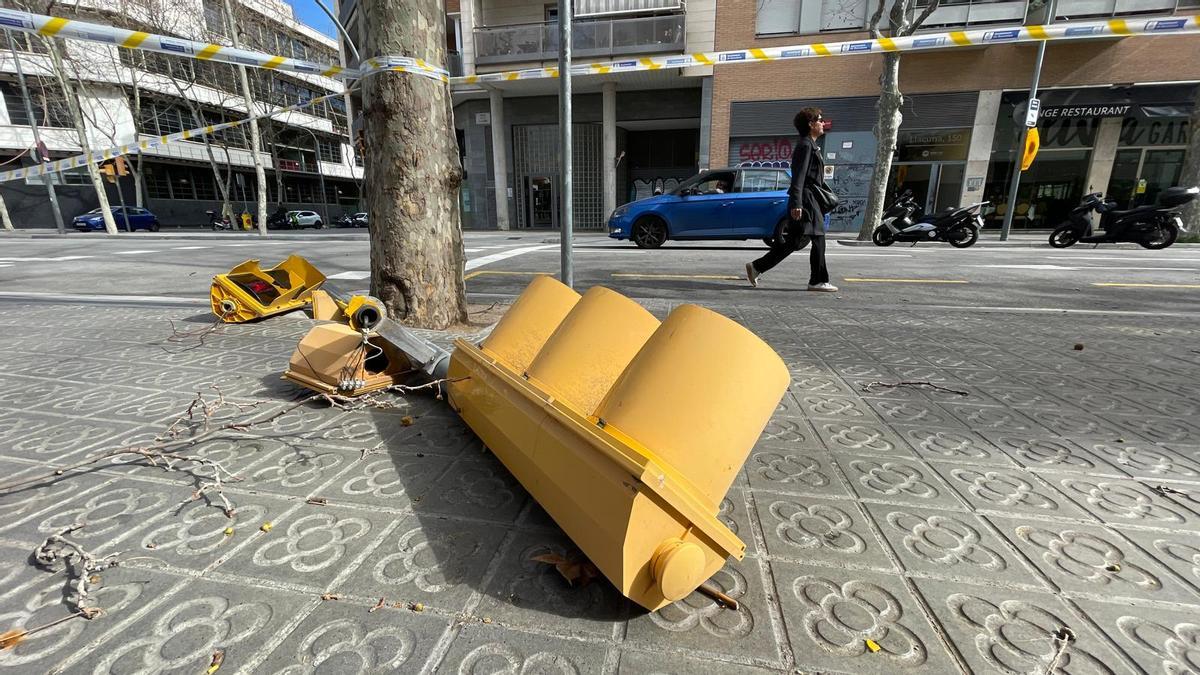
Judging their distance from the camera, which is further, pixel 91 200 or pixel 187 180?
pixel 187 180

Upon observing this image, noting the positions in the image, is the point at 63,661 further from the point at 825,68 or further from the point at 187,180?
the point at 187,180

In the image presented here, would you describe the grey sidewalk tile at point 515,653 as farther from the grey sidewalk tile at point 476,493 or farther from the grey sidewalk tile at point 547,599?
the grey sidewalk tile at point 476,493

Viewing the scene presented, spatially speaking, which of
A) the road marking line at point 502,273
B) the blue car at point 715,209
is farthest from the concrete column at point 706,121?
the road marking line at point 502,273

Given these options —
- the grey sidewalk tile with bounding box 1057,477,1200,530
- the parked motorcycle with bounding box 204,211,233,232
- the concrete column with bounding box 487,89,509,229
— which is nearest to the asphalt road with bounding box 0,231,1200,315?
the grey sidewalk tile with bounding box 1057,477,1200,530

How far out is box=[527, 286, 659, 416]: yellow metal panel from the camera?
178 centimetres

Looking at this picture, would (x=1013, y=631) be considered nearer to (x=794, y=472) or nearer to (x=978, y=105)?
(x=794, y=472)

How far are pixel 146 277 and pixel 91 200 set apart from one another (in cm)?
→ 3710

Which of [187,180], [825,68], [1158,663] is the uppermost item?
[825,68]

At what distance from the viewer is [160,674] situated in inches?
45.5

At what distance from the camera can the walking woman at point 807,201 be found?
582 cm

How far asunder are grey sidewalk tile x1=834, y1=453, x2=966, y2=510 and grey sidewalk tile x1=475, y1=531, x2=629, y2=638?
1.15 metres

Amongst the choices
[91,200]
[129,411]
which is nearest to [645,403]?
[129,411]

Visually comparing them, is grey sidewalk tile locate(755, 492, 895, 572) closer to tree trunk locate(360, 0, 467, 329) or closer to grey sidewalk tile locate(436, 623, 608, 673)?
grey sidewalk tile locate(436, 623, 608, 673)

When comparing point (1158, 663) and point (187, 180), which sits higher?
point (187, 180)
